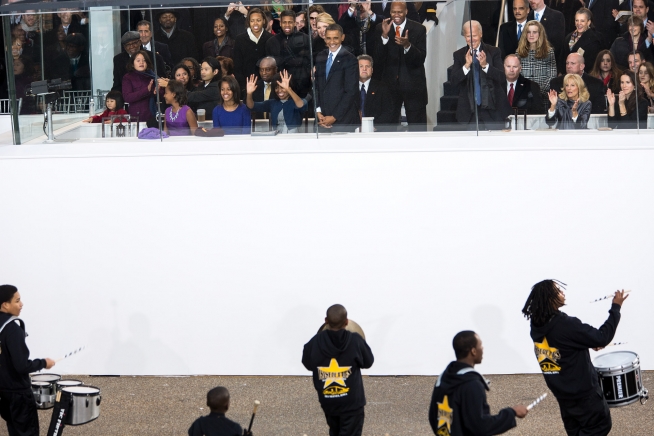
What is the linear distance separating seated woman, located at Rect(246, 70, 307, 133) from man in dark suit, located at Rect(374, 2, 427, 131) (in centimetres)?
85

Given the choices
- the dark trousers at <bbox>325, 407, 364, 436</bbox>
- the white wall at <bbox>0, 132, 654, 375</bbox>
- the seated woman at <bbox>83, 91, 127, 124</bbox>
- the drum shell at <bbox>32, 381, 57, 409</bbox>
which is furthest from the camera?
the seated woman at <bbox>83, 91, 127, 124</bbox>

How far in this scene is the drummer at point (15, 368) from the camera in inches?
239

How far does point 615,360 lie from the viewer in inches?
246

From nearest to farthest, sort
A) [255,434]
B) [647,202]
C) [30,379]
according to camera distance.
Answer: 1. [30,379]
2. [255,434]
3. [647,202]

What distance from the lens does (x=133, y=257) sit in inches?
340

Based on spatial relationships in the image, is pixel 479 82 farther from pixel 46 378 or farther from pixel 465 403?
pixel 46 378

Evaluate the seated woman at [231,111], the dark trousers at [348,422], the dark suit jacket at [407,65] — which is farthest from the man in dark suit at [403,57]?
the dark trousers at [348,422]

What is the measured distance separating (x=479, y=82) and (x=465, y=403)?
14.1ft

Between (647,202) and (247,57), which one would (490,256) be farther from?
(247,57)

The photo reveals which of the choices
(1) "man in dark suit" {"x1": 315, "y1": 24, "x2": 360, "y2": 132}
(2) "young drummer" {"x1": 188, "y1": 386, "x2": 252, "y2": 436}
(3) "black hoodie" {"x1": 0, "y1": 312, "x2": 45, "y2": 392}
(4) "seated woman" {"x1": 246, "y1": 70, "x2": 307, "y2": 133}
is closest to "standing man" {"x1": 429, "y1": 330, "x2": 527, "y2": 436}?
(2) "young drummer" {"x1": 188, "y1": 386, "x2": 252, "y2": 436}

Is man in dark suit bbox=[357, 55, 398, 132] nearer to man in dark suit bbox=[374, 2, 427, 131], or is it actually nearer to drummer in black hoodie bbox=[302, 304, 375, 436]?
man in dark suit bbox=[374, 2, 427, 131]

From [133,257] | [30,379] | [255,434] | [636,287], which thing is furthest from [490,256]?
[30,379]

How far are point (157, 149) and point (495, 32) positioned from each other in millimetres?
3313

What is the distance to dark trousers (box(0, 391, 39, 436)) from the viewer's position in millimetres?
6285
